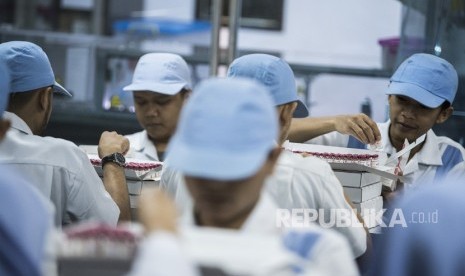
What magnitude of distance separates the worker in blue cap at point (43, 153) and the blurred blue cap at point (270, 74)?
1.83 ft

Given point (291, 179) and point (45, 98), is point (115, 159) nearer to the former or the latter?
point (45, 98)

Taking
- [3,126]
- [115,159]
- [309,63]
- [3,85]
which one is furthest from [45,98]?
[309,63]

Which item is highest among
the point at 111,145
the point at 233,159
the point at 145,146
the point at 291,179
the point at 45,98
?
the point at 233,159

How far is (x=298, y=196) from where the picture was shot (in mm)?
2746

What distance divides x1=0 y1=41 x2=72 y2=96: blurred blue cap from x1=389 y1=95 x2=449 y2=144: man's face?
1.30 metres

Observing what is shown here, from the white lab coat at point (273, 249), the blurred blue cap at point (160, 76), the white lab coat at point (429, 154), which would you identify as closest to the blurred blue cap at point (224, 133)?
the white lab coat at point (273, 249)

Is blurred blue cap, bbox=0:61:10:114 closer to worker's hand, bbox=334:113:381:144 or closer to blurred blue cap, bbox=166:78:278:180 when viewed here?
blurred blue cap, bbox=166:78:278:180

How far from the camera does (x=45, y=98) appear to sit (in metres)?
3.31

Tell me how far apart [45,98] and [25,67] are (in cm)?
11

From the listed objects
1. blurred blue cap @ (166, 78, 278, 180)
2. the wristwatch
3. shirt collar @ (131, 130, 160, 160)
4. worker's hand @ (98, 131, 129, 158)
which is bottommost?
shirt collar @ (131, 130, 160, 160)

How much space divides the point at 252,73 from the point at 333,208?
45 cm

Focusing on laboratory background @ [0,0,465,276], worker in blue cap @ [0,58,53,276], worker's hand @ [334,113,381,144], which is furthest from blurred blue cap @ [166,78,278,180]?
worker's hand @ [334,113,381,144]

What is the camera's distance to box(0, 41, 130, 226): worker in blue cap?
10.2 feet

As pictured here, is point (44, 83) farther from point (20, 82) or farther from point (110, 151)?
point (110, 151)
